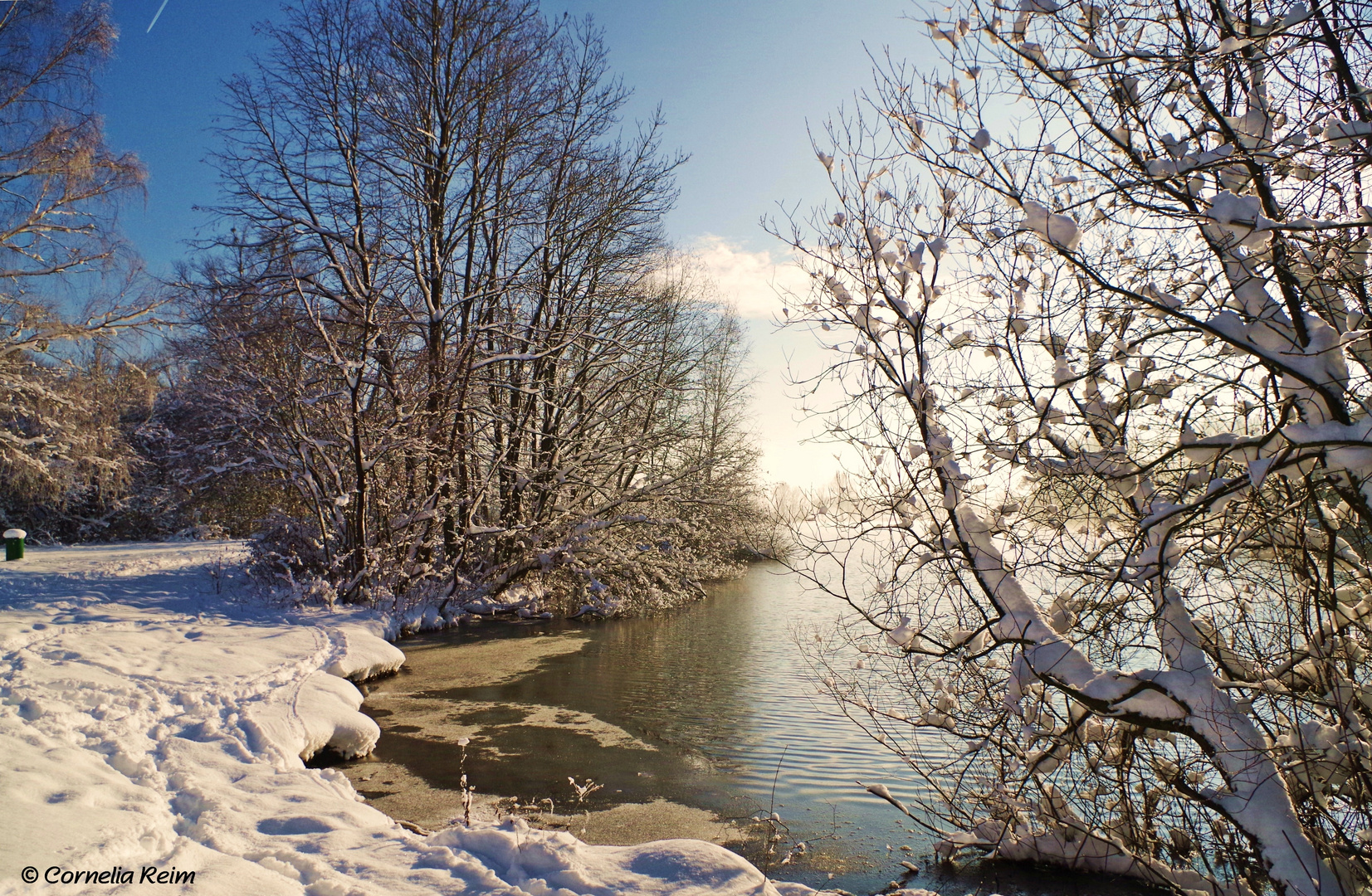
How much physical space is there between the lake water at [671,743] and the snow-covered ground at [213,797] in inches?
38.7

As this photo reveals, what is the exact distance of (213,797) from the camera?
Result: 3943mm

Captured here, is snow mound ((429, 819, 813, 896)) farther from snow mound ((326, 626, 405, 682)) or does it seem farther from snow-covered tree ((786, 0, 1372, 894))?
snow mound ((326, 626, 405, 682))

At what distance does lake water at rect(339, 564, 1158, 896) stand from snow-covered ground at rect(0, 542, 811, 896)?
98 centimetres

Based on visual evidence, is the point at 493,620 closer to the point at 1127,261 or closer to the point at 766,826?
the point at 766,826

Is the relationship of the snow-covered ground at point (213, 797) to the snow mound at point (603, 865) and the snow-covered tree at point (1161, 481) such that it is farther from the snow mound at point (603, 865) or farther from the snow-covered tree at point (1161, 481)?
the snow-covered tree at point (1161, 481)

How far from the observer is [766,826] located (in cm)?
517

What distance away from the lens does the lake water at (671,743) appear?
16.3 ft

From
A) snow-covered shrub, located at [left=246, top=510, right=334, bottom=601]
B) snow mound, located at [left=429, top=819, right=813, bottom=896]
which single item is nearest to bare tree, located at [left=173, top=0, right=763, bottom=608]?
snow-covered shrub, located at [left=246, top=510, right=334, bottom=601]

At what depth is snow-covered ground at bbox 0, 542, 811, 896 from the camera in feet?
9.70

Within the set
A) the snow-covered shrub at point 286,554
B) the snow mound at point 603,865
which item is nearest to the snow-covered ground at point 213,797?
the snow mound at point 603,865

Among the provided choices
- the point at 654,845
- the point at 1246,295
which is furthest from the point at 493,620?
the point at 1246,295

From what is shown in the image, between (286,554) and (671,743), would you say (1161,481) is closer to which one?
(671,743)

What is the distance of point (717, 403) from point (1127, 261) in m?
21.6

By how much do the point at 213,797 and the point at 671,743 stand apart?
4061 millimetres
